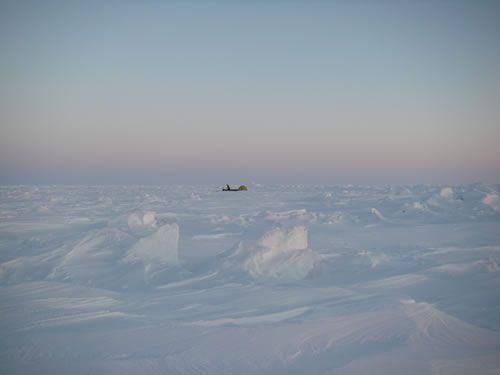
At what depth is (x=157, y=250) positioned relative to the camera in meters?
6.60

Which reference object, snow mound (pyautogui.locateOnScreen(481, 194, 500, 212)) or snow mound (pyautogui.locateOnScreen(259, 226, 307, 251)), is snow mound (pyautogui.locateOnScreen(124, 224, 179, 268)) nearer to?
snow mound (pyautogui.locateOnScreen(259, 226, 307, 251))

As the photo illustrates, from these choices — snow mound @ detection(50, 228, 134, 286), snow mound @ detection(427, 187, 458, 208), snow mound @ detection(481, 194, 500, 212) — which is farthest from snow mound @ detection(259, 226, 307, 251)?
snow mound @ detection(481, 194, 500, 212)

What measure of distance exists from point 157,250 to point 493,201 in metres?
15.5

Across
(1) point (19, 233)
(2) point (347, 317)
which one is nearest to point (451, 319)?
(2) point (347, 317)

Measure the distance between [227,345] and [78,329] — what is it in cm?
A: 161

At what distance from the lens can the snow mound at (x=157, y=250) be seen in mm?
6324

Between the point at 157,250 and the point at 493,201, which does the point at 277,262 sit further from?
the point at 493,201

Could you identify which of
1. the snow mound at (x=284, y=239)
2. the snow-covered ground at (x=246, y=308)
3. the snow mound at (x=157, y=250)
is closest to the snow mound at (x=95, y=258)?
the snow-covered ground at (x=246, y=308)

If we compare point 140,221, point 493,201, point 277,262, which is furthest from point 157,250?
point 493,201

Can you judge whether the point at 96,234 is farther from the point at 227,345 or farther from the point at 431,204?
the point at 431,204

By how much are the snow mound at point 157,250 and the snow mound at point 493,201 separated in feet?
47.3

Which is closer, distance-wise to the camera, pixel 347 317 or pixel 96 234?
pixel 347 317

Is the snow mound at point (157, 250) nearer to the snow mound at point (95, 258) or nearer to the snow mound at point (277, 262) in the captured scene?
the snow mound at point (95, 258)

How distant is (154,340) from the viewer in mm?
3396
